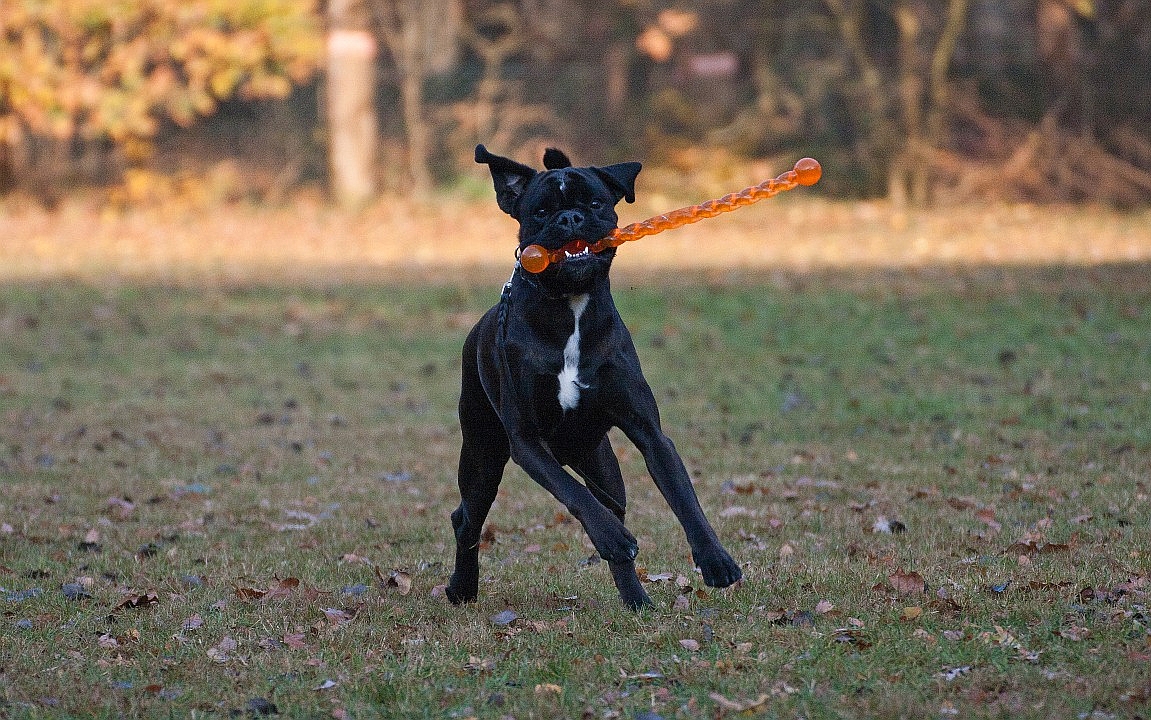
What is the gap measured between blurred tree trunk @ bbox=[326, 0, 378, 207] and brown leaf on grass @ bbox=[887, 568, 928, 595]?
1971 centimetres

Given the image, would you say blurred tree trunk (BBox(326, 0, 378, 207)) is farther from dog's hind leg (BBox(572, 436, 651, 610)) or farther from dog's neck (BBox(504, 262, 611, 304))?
dog's neck (BBox(504, 262, 611, 304))

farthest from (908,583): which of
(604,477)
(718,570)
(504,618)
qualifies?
(504,618)

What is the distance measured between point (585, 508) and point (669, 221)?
1.15 m

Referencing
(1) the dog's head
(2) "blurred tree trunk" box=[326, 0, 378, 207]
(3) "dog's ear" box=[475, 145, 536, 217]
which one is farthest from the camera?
(2) "blurred tree trunk" box=[326, 0, 378, 207]

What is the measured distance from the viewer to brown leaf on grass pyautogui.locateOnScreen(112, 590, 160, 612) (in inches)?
211

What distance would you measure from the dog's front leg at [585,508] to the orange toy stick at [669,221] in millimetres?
642

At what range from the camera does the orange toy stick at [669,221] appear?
482 centimetres

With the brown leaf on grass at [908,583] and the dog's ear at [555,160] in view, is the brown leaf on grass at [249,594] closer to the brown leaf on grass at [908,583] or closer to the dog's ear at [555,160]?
the dog's ear at [555,160]

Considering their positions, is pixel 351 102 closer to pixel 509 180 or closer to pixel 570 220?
pixel 509 180

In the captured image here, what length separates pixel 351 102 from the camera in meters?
24.1

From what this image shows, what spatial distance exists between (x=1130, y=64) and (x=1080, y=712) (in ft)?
68.6

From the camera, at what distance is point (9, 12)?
2203 centimetres

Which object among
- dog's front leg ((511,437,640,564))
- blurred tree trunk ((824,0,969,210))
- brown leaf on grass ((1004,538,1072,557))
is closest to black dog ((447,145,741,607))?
dog's front leg ((511,437,640,564))

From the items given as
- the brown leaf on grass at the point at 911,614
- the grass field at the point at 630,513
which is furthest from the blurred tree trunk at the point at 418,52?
the brown leaf on grass at the point at 911,614
